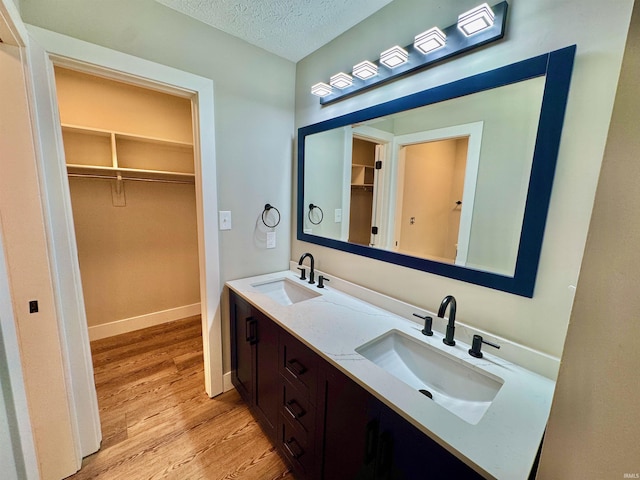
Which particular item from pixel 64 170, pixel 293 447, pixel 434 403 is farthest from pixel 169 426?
pixel 434 403

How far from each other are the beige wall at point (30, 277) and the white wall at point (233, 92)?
1.34 ft

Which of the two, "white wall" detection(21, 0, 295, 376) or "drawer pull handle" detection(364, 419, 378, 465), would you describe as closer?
"drawer pull handle" detection(364, 419, 378, 465)

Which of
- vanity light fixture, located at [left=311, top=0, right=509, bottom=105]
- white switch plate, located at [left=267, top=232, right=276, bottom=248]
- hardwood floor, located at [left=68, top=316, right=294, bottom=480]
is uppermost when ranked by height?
vanity light fixture, located at [left=311, top=0, right=509, bottom=105]

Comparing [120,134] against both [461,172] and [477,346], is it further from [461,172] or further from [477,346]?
[477,346]

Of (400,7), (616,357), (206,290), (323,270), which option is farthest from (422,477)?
(400,7)

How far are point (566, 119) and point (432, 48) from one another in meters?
0.63

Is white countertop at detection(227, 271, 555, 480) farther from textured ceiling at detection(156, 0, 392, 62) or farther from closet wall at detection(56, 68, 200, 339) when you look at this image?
closet wall at detection(56, 68, 200, 339)

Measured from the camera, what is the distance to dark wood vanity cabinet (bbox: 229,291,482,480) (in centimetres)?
78

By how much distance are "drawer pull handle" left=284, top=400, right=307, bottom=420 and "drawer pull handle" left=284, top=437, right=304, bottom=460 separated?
5.2 inches

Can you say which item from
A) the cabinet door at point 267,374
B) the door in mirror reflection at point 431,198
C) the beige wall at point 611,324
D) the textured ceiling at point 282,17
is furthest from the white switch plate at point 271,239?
the beige wall at point 611,324

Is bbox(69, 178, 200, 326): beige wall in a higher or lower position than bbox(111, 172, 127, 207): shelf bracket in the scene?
lower

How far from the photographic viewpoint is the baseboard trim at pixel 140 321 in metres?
2.54

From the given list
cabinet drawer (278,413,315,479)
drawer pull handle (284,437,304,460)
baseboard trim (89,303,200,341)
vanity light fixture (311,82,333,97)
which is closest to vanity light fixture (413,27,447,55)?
vanity light fixture (311,82,333,97)

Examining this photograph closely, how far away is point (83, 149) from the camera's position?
2252mm
